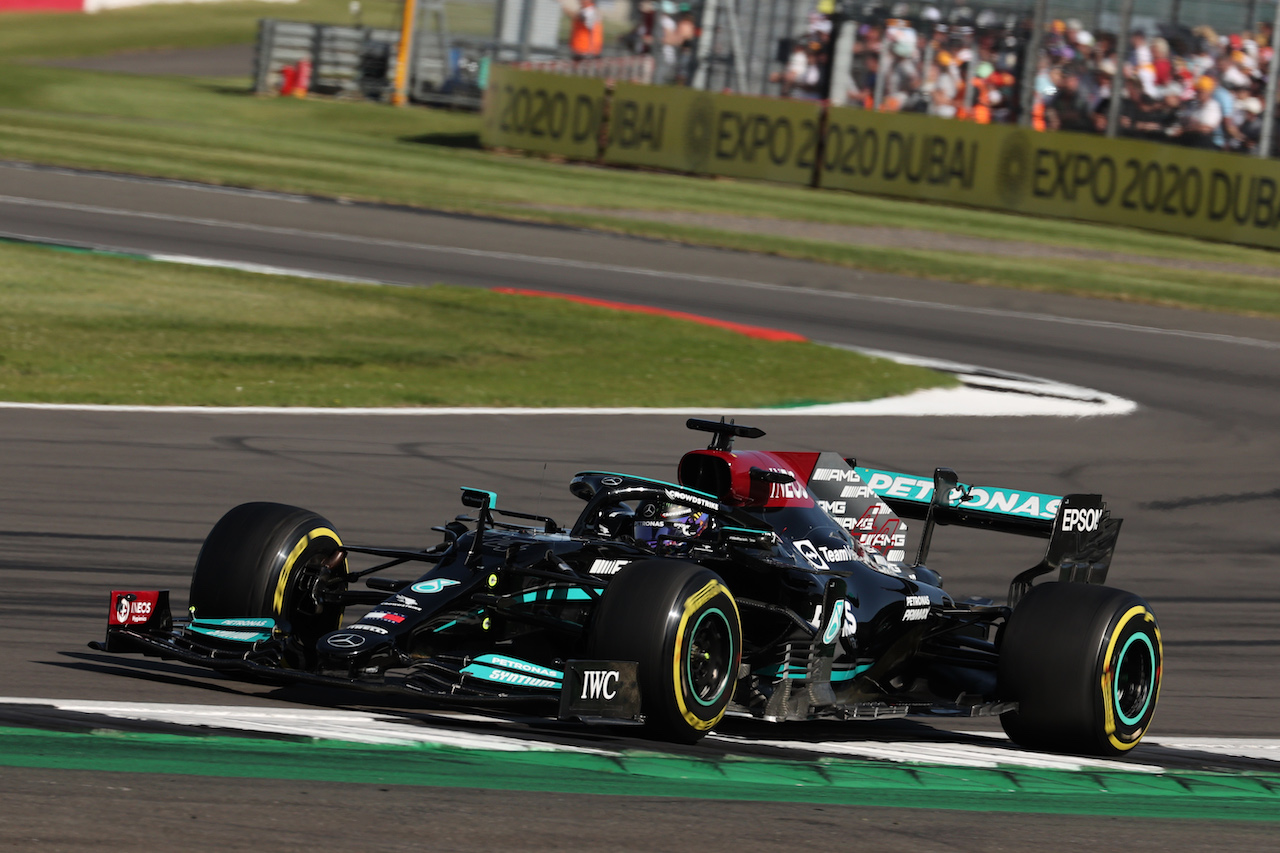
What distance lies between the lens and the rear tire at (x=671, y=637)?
6.09 m

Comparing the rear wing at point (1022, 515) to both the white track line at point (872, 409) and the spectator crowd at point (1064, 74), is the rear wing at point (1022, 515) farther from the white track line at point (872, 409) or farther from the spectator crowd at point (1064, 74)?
the spectator crowd at point (1064, 74)

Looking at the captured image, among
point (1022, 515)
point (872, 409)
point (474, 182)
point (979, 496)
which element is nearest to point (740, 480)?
point (979, 496)

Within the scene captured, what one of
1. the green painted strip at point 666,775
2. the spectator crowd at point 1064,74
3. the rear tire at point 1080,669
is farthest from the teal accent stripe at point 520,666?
the spectator crowd at point 1064,74

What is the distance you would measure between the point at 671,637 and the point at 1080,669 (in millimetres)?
1839

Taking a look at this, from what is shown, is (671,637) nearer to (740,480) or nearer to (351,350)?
(740,480)

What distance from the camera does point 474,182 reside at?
32688 millimetres

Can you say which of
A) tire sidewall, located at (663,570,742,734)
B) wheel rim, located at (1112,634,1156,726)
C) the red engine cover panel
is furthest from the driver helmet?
wheel rim, located at (1112,634,1156,726)

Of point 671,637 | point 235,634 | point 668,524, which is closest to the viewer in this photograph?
point 671,637

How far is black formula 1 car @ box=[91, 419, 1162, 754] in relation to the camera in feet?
20.3

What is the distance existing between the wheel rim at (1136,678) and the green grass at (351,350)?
7851mm

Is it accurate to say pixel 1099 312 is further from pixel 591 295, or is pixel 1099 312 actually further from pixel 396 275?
pixel 396 275

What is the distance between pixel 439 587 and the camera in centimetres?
653

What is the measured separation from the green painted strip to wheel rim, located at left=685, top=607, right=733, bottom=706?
0.24 metres

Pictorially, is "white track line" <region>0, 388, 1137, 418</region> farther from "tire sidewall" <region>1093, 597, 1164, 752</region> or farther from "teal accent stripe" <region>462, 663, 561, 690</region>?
"tire sidewall" <region>1093, 597, 1164, 752</region>
